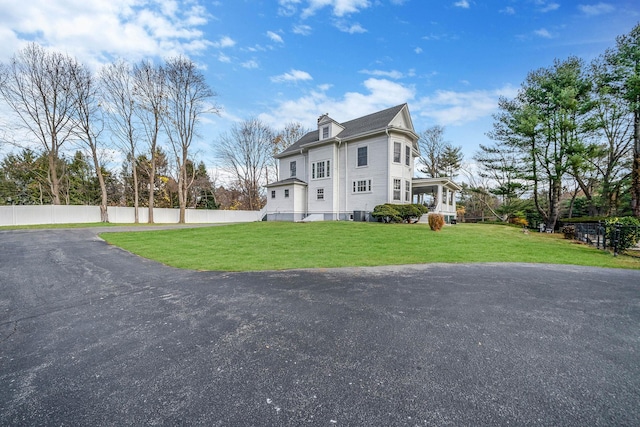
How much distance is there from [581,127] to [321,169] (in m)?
19.1

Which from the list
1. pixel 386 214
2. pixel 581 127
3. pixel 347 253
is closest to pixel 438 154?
pixel 581 127

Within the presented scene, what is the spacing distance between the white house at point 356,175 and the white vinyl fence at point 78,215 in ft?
17.9

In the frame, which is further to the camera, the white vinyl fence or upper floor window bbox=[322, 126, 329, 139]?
upper floor window bbox=[322, 126, 329, 139]

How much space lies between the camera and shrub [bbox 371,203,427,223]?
1637 centimetres

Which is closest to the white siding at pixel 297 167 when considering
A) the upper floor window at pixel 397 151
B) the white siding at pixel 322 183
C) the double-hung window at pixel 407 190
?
the white siding at pixel 322 183

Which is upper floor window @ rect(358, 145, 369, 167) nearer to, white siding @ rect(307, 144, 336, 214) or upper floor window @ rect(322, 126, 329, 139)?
white siding @ rect(307, 144, 336, 214)

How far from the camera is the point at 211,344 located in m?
2.70

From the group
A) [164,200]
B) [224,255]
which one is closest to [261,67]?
[224,255]

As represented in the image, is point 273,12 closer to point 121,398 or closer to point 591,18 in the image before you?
point 591,18

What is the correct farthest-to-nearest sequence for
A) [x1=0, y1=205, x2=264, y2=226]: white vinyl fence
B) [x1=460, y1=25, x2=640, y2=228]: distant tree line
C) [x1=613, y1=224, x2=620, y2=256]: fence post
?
[x1=0, y1=205, x2=264, y2=226]: white vinyl fence → [x1=460, y1=25, x2=640, y2=228]: distant tree line → [x1=613, y1=224, x2=620, y2=256]: fence post

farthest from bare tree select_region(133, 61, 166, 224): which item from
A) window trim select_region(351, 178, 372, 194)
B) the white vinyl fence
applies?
window trim select_region(351, 178, 372, 194)

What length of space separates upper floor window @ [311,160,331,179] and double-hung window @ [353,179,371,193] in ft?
8.18

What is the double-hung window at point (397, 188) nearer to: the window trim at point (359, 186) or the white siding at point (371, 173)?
the white siding at point (371, 173)

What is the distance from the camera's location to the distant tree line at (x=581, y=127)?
51.9ft
